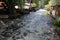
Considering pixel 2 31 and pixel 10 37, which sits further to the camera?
pixel 2 31

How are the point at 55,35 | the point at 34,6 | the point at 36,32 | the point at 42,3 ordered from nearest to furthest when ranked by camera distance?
the point at 55,35 → the point at 36,32 → the point at 34,6 → the point at 42,3

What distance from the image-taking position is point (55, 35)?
782cm

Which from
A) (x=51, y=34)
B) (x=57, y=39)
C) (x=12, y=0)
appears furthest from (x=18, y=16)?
(x=57, y=39)

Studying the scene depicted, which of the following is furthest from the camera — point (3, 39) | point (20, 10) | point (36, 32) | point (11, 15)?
point (20, 10)

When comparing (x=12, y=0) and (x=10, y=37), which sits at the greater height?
(x=12, y=0)

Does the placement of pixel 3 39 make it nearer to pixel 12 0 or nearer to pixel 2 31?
pixel 2 31

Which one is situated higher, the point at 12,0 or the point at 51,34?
the point at 12,0

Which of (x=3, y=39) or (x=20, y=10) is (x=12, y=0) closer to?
(x=20, y=10)

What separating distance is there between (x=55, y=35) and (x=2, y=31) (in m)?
3.26

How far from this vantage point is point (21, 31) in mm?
8539

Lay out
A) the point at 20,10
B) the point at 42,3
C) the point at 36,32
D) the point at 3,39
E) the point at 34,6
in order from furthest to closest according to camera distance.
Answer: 1. the point at 42,3
2. the point at 34,6
3. the point at 20,10
4. the point at 36,32
5. the point at 3,39

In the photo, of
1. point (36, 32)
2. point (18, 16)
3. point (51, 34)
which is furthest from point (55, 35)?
point (18, 16)

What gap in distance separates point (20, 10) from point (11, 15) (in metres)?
1.51

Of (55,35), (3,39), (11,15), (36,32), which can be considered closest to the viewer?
(3,39)
